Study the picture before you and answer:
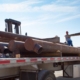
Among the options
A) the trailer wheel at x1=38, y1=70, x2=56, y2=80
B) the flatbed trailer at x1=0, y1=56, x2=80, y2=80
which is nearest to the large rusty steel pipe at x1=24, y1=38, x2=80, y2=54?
the flatbed trailer at x1=0, y1=56, x2=80, y2=80

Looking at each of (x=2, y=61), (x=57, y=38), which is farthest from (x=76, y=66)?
(x=2, y=61)

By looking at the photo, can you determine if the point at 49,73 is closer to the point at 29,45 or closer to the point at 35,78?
the point at 35,78

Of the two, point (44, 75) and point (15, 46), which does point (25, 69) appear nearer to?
point (44, 75)

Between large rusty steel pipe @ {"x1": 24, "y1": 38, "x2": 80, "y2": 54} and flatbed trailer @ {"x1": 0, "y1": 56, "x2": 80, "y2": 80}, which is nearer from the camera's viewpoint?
flatbed trailer @ {"x1": 0, "y1": 56, "x2": 80, "y2": 80}

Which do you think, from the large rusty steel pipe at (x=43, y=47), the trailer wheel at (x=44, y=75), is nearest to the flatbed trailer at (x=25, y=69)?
the trailer wheel at (x=44, y=75)

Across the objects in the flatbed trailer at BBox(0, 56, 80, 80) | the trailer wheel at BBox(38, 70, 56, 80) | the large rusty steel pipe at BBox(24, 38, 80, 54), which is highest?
the large rusty steel pipe at BBox(24, 38, 80, 54)

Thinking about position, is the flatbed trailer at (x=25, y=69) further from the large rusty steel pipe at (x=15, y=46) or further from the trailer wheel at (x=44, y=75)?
the large rusty steel pipe at (x=15, y=46)

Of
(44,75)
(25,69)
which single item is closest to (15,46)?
(25,69)

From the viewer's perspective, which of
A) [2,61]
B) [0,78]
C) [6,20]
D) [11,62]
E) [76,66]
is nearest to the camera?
[2,61]

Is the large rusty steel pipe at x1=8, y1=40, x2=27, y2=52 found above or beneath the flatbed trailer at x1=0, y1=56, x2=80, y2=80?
above

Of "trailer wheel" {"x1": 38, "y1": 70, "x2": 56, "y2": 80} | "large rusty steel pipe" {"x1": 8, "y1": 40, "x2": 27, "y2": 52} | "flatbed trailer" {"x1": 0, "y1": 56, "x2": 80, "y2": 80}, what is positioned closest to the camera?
"flatbed trailer" {"x1": 0, "y1": 56, "x2": 80, "y2": 80}

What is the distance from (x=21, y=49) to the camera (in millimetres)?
4855

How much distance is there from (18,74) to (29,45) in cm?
85

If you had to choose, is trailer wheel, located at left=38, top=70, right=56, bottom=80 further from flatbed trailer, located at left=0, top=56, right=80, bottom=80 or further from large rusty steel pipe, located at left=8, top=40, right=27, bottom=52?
large rusty steel pipe, located at left=8, top=40, right=27, bottom=52
